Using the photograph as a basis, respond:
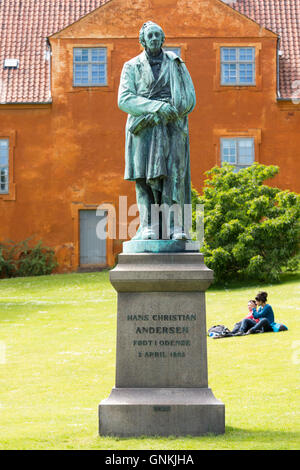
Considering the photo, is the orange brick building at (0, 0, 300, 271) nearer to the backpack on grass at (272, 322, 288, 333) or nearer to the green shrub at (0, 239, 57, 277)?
the green shrub at (0, 239, 57, 277)

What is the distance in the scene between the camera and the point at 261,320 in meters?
A: 16.3

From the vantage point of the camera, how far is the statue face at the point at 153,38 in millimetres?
8961

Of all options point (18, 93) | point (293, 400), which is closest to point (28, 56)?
point (18, 93)

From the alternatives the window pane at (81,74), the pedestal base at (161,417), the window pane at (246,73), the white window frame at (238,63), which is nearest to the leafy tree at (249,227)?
the white window frame at (238,63)

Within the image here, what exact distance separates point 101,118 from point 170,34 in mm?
4458

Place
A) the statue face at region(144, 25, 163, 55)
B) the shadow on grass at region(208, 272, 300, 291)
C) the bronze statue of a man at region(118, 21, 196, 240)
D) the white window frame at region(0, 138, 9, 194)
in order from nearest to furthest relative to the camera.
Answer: the bronze statue of a man at region(118, 21, 196, 240) < the statue face at region(144, 25, 163, 55) < the shadow on grass at region(208, 272, 300, 291) < the white window frame at region(0, 138, 9, 194)

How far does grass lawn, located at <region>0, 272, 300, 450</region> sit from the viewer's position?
811 cm

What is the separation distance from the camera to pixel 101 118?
33375mm

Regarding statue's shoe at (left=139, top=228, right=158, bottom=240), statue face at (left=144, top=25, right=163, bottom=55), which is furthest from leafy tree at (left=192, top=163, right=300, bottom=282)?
statue's shoe at (left=139, top=228, right=158, bottom=240)

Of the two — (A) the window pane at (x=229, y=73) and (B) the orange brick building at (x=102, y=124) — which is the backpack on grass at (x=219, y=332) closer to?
(B) the orange brick building at (x=102, y=124)

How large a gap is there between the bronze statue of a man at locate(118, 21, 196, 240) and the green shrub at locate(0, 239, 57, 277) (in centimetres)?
2408

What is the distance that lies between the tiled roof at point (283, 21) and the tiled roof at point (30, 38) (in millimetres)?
6727

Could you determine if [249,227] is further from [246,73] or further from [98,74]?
[98,74]

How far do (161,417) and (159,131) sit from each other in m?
3.06
